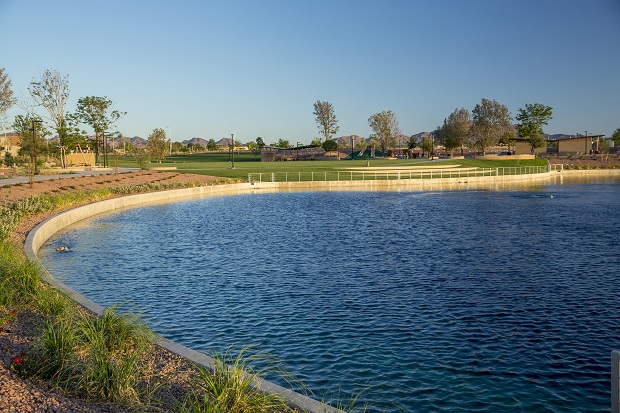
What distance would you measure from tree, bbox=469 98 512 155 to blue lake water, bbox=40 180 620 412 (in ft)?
328

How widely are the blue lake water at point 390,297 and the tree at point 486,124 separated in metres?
100

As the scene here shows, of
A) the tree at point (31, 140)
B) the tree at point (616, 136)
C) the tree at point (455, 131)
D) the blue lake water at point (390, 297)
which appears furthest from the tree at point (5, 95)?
the tree at point (616, 136)

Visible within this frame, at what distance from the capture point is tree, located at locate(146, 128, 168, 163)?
83312 millimetres

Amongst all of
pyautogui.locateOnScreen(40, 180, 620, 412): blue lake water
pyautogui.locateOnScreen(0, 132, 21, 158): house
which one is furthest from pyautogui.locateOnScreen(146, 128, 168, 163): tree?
pyautogui.locateOnScreen(40, 180, 620, 412): blue lake water

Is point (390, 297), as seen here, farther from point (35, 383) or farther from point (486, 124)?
point (486, 124)

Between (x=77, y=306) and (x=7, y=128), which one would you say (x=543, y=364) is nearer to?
(x=77, y=306)

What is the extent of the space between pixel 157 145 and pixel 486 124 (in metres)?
76.8

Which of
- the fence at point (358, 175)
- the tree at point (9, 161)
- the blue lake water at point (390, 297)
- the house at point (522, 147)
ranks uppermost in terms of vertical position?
the house at point (522, 147)

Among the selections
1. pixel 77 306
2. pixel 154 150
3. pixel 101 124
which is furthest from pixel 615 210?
pixel 154 150

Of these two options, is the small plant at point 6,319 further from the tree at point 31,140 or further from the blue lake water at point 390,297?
the tree at point 31,140

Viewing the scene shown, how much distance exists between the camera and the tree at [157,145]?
83.3 meters

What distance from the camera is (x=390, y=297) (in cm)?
1427

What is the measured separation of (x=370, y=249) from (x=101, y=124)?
58.9 meters

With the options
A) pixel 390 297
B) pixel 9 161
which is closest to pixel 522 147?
pixel 9 161
